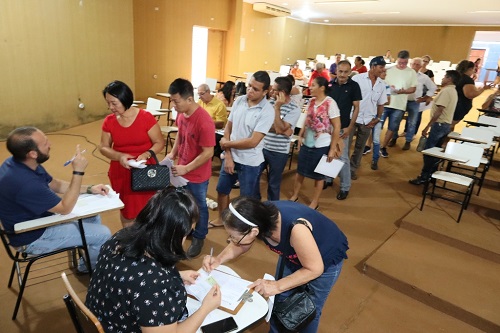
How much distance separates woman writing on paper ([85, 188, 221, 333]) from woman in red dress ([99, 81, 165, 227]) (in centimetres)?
131

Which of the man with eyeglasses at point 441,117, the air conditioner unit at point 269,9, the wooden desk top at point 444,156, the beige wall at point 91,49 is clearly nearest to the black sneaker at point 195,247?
the wooden desk top at point 444,156

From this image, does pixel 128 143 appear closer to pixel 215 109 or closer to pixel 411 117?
pixel 215 109

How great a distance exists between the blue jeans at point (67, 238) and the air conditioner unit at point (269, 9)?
12.3 meters

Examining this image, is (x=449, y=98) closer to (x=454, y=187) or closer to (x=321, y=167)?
(x=454, y=187)

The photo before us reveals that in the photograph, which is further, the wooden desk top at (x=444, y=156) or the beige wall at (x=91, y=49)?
the beige wall at (x=91, y=49)

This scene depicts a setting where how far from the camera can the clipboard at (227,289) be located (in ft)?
4.76

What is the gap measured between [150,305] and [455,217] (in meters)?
3.68

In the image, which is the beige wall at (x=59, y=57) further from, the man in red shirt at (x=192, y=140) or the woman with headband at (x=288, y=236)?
the woman with headband at (x=288, y=236)

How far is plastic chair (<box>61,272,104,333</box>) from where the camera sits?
116cm

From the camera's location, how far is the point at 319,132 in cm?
351

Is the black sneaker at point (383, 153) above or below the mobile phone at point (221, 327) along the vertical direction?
below

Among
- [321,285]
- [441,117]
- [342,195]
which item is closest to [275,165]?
[342,195]

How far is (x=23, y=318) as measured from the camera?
2.16 metres

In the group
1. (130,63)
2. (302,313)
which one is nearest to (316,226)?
(302,313)
